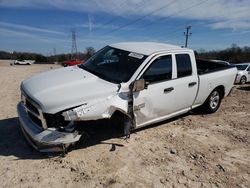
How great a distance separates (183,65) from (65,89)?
2.82 meters

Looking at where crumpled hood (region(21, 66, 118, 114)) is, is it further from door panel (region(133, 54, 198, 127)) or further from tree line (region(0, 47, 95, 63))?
tree line (region(0, 47, 95, 63))

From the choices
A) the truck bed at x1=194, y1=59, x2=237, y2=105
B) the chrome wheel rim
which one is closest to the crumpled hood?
the truck bed at x1=194, y1=59, x2=237, y2=105

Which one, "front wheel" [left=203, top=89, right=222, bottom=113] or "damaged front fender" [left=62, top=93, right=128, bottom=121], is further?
"front wheel" [left=203, top=89, right=222, bottom=113]

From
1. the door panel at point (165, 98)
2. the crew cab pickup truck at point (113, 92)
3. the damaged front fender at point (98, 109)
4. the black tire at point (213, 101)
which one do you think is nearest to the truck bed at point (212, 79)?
the crew cab pickup truck at point (113, 92)

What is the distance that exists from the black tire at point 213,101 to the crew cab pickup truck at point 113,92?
0.49 ft

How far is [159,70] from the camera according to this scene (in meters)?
4.93

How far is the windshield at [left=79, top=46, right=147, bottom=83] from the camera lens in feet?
15.1

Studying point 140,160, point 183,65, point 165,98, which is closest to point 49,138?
point 140,160

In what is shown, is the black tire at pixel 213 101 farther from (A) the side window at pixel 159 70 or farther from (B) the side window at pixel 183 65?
(A) the side window at pixel 159 70

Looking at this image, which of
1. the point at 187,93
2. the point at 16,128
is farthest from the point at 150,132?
the point at 16,128

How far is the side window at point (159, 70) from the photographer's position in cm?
473

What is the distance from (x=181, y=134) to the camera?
5223mm

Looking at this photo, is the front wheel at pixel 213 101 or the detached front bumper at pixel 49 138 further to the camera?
the front wheel at pixel 213 101

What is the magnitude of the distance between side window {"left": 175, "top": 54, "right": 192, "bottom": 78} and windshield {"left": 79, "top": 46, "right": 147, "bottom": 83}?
944mm
